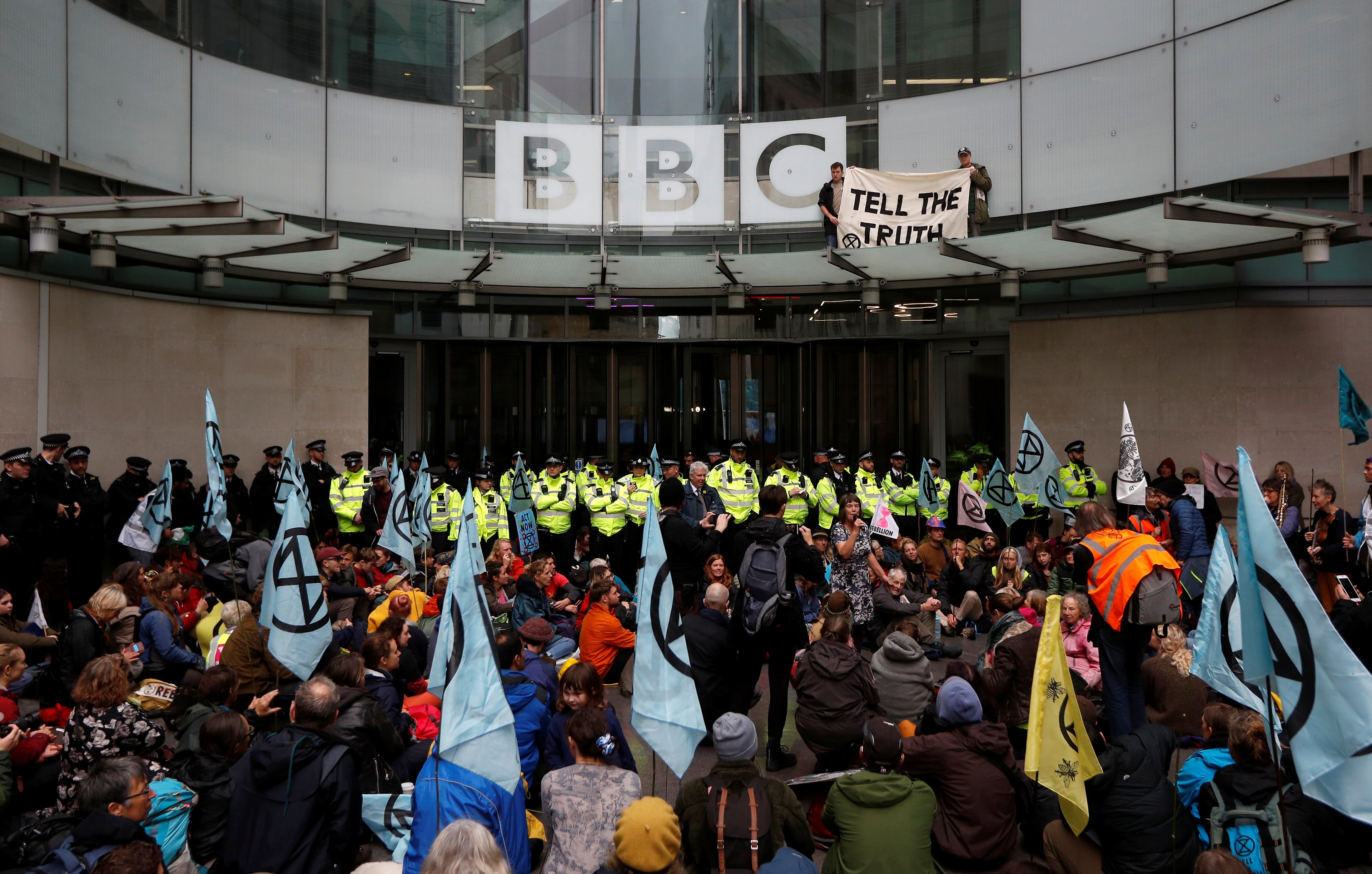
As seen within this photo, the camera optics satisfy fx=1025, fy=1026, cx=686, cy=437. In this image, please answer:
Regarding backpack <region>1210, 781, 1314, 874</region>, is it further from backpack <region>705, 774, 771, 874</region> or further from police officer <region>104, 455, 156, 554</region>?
police officer <region>104, 455, 156, 554</region>

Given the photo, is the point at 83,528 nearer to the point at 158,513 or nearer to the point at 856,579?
the point at 158,513

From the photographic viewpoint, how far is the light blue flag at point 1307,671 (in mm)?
3699

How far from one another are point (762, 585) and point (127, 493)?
29.5 ft

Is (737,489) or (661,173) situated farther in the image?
(661,173)

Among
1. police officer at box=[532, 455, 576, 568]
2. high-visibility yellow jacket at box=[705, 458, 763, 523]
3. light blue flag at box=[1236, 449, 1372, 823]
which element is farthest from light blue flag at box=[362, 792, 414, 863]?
police officer at box=[532, 455, 576, 568]

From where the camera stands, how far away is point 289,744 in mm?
4961

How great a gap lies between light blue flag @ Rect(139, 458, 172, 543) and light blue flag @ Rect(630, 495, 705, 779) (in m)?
6.80

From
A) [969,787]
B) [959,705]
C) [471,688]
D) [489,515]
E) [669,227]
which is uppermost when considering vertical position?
[669,227]

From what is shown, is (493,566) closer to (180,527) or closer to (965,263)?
(180,527)

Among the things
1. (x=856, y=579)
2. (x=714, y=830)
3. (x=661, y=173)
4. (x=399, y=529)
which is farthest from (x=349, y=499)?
(x=714, y=830)

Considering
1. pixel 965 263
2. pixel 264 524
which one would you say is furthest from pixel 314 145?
pixel 965 263

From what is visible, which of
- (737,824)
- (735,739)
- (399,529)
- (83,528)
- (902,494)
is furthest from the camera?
(902,494)

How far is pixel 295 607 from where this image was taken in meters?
6.77

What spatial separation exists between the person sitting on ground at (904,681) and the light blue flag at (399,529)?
4.77m
